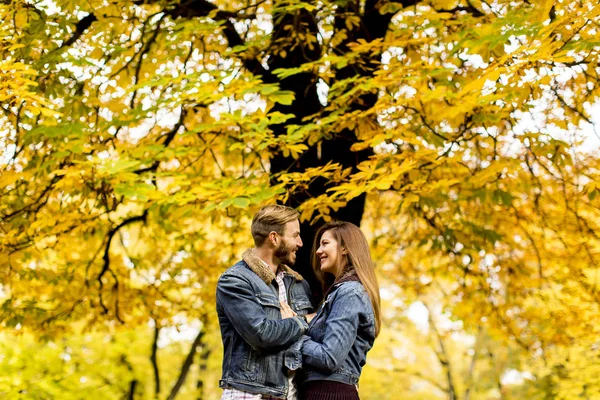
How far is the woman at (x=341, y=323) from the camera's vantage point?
2812 millimetres

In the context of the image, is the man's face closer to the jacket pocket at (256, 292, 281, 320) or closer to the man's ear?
the man's ear

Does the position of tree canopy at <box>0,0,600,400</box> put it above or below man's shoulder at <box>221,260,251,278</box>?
above

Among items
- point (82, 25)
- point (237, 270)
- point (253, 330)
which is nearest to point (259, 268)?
point (237, 270)

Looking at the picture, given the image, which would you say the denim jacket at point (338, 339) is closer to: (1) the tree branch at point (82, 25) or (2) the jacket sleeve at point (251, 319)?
(2) the jacket sleeve at point (251, 319)

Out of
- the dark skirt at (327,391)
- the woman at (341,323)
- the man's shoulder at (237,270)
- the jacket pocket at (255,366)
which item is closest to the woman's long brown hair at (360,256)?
the woman at (341,323)

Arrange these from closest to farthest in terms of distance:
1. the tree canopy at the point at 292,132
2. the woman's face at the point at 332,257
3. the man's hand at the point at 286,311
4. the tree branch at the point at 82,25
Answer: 1. the man's hand at the point at 286,311
2. the woman's face at the point at 332,257
3. the tree canopy at the point at 292,132
4. the tree branch at the point at 82,25

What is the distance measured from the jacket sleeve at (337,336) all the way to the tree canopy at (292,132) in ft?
3.30

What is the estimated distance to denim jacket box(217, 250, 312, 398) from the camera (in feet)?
9.12

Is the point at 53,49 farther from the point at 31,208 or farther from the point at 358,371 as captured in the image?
the point at 358,371

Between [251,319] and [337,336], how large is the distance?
0.38m

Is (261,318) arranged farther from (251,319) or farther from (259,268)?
(259,268)

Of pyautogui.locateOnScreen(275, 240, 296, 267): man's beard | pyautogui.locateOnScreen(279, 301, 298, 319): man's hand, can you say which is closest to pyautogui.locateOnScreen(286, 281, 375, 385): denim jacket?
pyautogui.locateOnScreen(279, 301, 298, 319): man's hand

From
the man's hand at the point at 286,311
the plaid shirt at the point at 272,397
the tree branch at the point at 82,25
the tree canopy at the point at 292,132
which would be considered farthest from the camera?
the tree branch at the point at 82,25

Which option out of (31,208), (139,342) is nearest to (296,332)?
Answer: (31,208)
